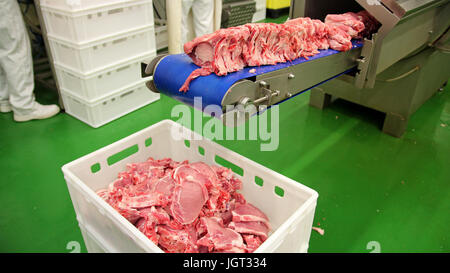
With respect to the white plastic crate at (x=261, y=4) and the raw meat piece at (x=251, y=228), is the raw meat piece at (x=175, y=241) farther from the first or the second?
the white plastic crate at (x=261, y=4)

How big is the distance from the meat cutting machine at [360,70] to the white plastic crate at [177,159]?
382mm

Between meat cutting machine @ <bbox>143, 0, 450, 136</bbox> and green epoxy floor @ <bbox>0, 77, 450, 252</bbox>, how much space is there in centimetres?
33

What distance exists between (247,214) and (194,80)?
631 millimetres

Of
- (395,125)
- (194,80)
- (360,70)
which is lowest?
(395,125)

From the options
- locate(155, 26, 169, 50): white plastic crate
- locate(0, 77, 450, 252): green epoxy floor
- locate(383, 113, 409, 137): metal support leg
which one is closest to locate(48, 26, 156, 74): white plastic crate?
locate(0, 77, 450, 252): green epoxy floor

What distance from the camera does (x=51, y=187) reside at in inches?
80.7

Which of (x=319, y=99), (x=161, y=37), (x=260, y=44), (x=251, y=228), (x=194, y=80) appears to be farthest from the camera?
(x=161, y=37)

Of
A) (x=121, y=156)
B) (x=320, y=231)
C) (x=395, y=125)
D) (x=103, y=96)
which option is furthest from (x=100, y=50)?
(x=395, y=125)

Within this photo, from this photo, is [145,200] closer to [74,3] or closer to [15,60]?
[74,3]

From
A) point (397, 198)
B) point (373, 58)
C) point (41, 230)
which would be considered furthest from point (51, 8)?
point (397, 198)

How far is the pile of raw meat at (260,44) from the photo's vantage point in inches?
44.3

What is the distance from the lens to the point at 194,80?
114 cm
